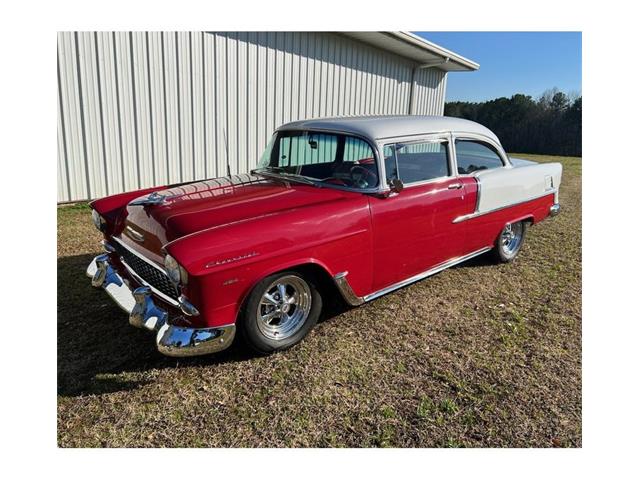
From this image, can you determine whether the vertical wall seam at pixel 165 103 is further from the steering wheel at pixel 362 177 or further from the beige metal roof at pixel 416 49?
the steering wheel at pixel 362 177

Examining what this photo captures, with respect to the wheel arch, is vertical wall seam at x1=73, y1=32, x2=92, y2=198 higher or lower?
higher

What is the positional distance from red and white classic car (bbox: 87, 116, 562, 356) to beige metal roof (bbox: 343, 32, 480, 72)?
553cm

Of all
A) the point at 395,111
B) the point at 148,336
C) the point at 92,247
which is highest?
the point at 395,111

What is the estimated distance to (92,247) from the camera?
16.9 ft

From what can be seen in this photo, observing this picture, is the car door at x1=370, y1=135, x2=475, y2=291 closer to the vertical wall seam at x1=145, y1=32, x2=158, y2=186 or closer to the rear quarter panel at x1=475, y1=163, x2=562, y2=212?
the rear quarter panel at x1=475, y1=163, x2=562, y2=212

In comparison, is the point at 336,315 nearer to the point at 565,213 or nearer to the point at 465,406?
the point at 465,406

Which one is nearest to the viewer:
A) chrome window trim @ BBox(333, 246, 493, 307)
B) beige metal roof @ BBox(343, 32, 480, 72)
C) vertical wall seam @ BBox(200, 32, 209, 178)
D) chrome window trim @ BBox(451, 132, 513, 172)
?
chrome window trim @ BBox(333, 246, 493, 307)

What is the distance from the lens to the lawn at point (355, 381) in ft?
7.73

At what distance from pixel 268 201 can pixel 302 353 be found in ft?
3.73

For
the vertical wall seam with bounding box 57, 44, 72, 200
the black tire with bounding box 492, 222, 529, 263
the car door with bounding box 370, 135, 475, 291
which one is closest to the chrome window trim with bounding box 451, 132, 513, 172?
the car door with bounding box 370, 135, 475, 291

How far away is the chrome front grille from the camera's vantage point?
110 inches

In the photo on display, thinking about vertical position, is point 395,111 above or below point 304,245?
above

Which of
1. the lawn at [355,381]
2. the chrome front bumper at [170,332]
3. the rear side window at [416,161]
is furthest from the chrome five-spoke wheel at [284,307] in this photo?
the rear side window at [416,161]

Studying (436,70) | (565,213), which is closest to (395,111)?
(436,70)
